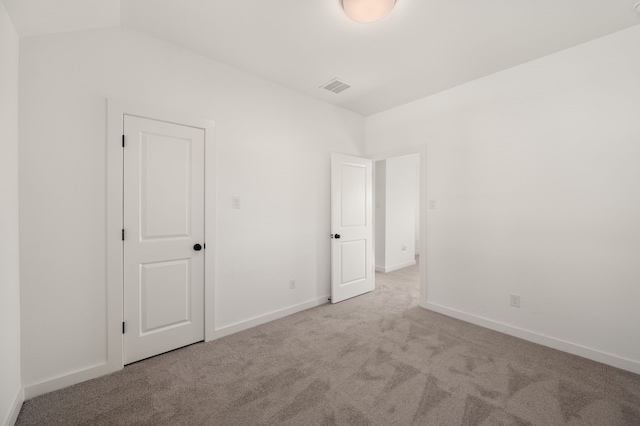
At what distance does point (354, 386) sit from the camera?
1.88m

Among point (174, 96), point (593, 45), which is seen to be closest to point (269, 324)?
point (174, 96)

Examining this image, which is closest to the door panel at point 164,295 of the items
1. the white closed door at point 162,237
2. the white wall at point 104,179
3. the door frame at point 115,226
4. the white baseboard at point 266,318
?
the white closed door at point 162,237

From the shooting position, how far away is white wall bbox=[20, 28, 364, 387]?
1.81m

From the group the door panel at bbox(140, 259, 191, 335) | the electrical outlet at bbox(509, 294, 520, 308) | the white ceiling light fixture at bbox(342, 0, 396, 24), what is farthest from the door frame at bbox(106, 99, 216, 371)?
the electrical outlet at bbox(509, 294, 520, 308)

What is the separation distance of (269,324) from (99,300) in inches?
61.9

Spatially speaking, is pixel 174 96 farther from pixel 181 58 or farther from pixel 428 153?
pixel 428 153

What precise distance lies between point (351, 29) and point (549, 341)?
11.1ft

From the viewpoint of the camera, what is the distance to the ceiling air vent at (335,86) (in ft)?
10.0

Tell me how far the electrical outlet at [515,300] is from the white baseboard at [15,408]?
4.00 meters

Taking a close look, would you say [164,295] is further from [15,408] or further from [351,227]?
[351,227]

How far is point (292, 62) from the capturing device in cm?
264

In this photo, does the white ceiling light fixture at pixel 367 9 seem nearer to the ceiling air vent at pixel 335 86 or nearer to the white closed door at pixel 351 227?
the ceiling air vent at pixel 335 86

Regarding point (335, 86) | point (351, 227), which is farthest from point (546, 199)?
point (335, 86)

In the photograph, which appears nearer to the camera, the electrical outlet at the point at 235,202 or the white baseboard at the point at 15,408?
the white baseboard at the point at 15,408
